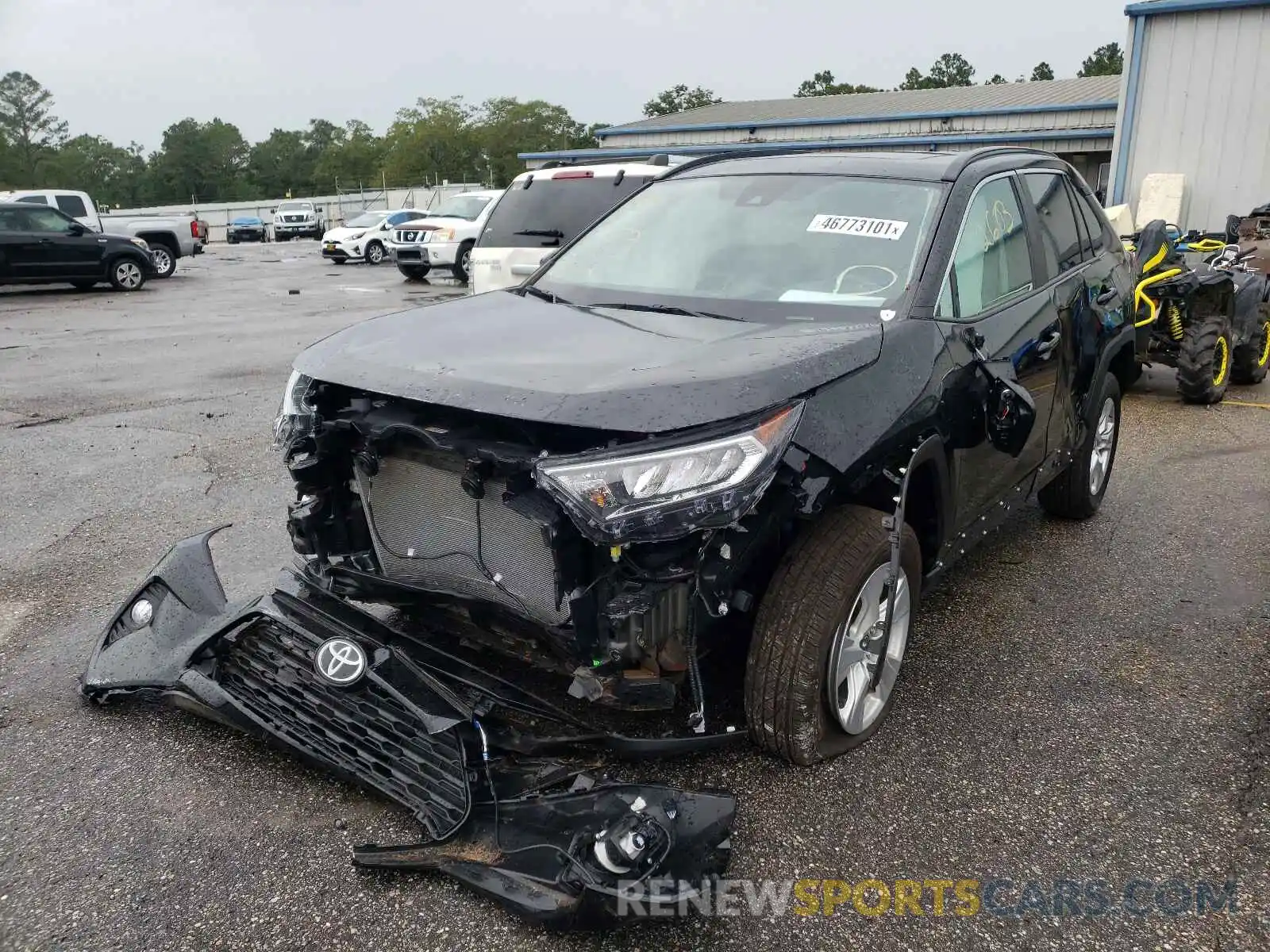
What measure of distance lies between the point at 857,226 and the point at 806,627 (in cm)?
159

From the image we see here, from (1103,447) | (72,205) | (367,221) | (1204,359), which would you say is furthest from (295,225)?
(1103,447)

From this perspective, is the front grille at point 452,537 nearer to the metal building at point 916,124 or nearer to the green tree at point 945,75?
the metal building at point 916,124

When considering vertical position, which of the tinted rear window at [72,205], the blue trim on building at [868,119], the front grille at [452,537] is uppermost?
the blue trim on building at [868,119]

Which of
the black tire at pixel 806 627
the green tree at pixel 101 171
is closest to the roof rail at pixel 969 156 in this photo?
the black tire at pixel 806 627

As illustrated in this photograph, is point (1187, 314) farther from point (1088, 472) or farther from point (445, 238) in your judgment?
point (445, 238)

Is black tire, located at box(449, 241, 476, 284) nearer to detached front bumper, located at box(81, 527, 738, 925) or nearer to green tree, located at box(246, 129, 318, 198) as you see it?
detached front bumper, located at box(81, 527, 738, 925)

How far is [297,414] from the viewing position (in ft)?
9.31

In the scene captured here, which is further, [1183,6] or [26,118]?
[26,118]

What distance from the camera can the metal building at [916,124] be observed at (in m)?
24.8

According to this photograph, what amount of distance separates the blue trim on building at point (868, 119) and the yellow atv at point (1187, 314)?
66.5 feet

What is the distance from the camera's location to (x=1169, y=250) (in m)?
7.78

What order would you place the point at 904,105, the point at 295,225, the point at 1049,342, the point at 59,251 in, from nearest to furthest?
the point at 1049,342 < the point at 59,251 < the point at 904,105 < the point at 295,225

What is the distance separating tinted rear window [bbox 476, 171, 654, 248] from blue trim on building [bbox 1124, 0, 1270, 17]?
10.9m

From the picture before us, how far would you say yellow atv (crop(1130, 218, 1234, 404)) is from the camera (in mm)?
7500
